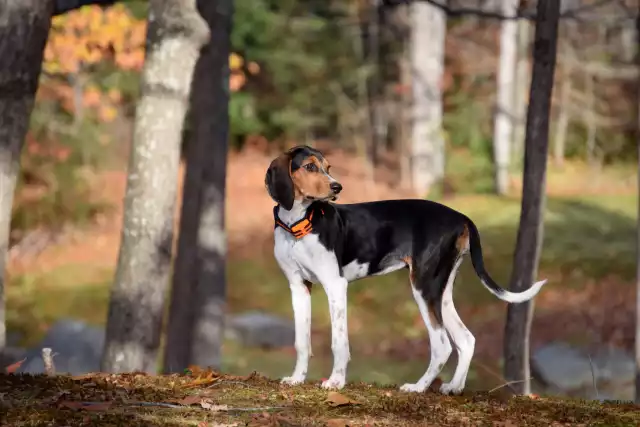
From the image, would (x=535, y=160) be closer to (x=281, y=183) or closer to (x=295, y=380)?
(x=281, y=183)

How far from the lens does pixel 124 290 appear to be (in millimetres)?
9633

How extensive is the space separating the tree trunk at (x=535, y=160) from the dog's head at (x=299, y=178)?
3.04 metres

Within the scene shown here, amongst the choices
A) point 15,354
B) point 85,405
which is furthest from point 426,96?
point 85,405

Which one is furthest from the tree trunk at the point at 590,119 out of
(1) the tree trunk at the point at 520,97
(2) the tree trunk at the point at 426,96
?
(2) the tree trunk at the point at 426,96

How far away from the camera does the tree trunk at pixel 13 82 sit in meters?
8.52

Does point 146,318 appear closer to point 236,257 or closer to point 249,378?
point 249,378

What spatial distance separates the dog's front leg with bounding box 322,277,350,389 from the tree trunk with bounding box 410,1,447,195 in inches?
893

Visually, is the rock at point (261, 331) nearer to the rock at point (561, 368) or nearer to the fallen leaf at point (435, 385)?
the rock at point (561, 368)

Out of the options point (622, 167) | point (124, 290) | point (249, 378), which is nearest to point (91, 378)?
point (249, 378)

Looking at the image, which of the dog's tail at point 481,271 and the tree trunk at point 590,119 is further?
the tree trunk at point 590,119

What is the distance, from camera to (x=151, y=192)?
31.2 feet

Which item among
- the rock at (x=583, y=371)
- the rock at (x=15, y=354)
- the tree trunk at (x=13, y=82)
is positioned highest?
the tree trunk at (x=13, y=82)

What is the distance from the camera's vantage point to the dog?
6707mm

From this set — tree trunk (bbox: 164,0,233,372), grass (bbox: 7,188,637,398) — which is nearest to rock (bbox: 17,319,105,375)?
grass (bbox: 7,188,637,398)
